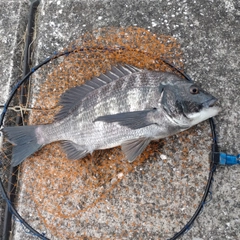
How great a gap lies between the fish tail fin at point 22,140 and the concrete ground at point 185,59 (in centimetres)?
49

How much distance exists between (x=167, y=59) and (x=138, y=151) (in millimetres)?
Answer: 842

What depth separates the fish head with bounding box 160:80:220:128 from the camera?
7.08 feet

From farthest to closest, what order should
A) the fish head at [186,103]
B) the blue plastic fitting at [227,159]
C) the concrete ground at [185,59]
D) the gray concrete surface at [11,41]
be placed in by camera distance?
the gray concrete surface at [11,41]
the concrete ground at [185,59]
the blue plastic fitting at [227,159]
the fish head at [186,103]

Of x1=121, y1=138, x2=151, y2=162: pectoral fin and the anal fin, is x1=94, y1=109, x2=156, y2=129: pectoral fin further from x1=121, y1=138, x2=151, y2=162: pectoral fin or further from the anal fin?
the anal fin

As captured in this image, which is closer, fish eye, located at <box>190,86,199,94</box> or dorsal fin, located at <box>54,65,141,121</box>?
fish eye, located at <box>190,86,199,94</box>

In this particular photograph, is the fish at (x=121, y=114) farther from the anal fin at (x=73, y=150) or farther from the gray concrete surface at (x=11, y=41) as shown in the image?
the gray concrete surface at (x=11, y=41)

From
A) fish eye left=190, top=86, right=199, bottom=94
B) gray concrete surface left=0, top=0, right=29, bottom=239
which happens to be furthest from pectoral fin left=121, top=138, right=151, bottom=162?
gray concrete surface left=0, top=0, right=29, bottom=239

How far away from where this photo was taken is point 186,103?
2.17m

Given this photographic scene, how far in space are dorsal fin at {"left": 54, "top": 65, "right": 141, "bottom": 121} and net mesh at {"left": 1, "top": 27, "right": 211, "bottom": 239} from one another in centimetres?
26

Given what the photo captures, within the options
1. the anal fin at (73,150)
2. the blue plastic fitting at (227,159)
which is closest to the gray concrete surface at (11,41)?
the anal fin at (73,150)

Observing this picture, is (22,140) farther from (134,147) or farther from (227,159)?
(227,159)

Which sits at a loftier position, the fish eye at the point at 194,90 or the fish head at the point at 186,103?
the fish eye at the point at 194,90

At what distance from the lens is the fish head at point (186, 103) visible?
2.16 meters

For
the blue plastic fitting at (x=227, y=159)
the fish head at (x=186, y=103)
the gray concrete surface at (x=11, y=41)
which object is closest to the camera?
the fish head at (x=186, y=103)
